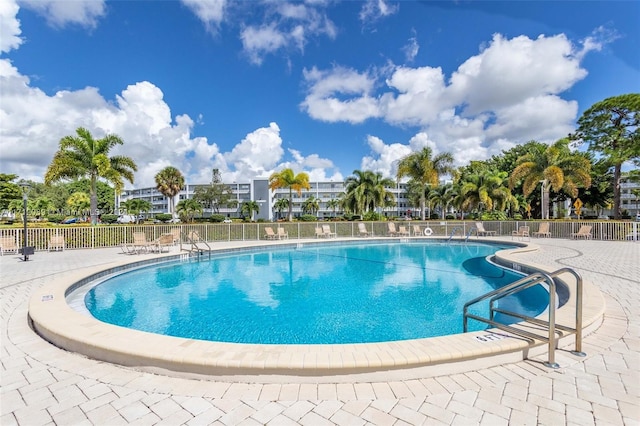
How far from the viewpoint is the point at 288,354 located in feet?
9.52

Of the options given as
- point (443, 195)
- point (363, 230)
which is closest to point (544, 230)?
point (363, 230)

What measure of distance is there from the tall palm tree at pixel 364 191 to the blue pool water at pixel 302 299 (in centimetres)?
1651

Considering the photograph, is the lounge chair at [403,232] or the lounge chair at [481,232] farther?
the lounge chair at [403,232]

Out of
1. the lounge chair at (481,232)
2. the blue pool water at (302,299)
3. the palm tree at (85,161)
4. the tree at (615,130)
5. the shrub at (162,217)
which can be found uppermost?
the tree at (615,130)

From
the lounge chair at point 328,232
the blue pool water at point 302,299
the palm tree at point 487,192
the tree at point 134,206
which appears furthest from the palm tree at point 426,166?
the tree at point 134,206

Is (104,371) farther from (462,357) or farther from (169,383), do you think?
(462,357)

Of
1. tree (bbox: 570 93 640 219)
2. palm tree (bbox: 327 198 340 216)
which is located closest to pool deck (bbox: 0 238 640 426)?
tree (bbox: 570 93 640 219)

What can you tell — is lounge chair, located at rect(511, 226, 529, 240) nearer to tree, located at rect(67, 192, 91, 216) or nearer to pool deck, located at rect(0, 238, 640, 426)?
pool deck, located at rect(0, 238, 640, 426)

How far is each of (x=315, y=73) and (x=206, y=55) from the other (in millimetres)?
6317

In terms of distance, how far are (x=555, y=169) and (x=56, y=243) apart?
2819 cm

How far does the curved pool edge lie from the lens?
8.93 feet

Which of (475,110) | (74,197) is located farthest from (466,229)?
(74,197)

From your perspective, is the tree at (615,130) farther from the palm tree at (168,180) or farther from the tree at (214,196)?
the tree at (214,196)

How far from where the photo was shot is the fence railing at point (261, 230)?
45.2 feet
